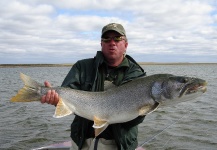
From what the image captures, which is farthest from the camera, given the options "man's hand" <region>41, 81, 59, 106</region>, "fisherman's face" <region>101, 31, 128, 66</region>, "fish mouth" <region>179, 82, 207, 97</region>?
"fisherman's face" <region>101, 31, 128, 66</region>

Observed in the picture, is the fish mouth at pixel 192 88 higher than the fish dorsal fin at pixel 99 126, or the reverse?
the fish mouth at pixel 192 88

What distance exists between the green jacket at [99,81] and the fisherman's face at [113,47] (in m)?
0.11

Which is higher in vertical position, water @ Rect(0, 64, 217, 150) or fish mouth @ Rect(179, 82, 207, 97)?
fish mouth @ Rect(179, 82, 207, 97)

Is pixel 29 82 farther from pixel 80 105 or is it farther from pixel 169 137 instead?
pixel 169 137

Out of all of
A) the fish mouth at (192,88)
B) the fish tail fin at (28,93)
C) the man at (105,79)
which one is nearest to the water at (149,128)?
the man at (105,79)

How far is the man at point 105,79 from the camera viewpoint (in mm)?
4551

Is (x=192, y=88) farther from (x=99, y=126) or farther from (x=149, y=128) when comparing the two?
(x=149, y=128)

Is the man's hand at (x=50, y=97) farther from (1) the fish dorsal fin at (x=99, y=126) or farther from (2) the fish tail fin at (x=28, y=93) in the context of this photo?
(1) the fish dorsal fin at (x=99, y=126)

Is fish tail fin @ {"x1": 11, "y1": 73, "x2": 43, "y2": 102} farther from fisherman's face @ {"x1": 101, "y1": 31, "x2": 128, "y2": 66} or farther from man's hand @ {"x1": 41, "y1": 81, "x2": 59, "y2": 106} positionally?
fisherman's face @ {"x1": 101, "y1": 31, "x2": 128, "y2": 66}

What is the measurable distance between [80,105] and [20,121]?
9646 mm

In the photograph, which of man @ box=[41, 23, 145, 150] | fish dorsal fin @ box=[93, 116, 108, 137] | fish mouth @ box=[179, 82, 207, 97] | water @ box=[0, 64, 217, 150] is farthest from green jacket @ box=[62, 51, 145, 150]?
water @ box=[0, 64, 217, 150]

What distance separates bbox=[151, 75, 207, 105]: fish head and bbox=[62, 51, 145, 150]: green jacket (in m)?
Result: 0.50

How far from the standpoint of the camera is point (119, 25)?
4.88 m

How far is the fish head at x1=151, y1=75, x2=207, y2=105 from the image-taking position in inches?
166
